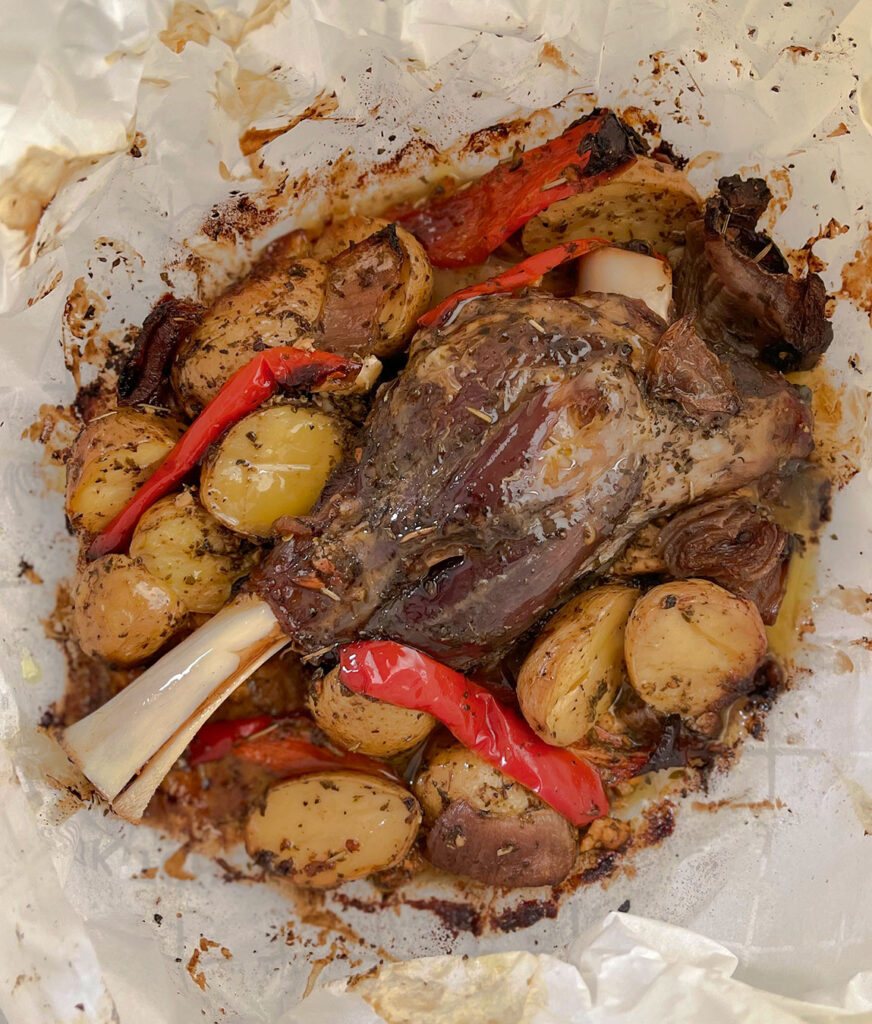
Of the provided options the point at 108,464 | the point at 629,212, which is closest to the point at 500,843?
the point at 108,464

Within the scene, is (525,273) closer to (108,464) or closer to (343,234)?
(343,234)

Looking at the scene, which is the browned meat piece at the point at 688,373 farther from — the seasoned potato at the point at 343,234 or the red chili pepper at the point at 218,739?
the red chili pepper at the point at 218,739

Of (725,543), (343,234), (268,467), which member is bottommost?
(725,543)

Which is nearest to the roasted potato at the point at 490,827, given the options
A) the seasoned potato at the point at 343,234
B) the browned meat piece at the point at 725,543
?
the browned meat piece at the point at 725,543

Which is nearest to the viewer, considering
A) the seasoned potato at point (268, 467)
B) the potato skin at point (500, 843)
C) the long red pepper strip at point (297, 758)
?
the seasoned potato at point (268, 467)

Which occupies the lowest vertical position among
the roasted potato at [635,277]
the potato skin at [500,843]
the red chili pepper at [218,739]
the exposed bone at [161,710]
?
the potato skin at [500,843]

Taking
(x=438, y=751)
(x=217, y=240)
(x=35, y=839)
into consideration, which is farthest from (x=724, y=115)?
(x=35, y=839)
